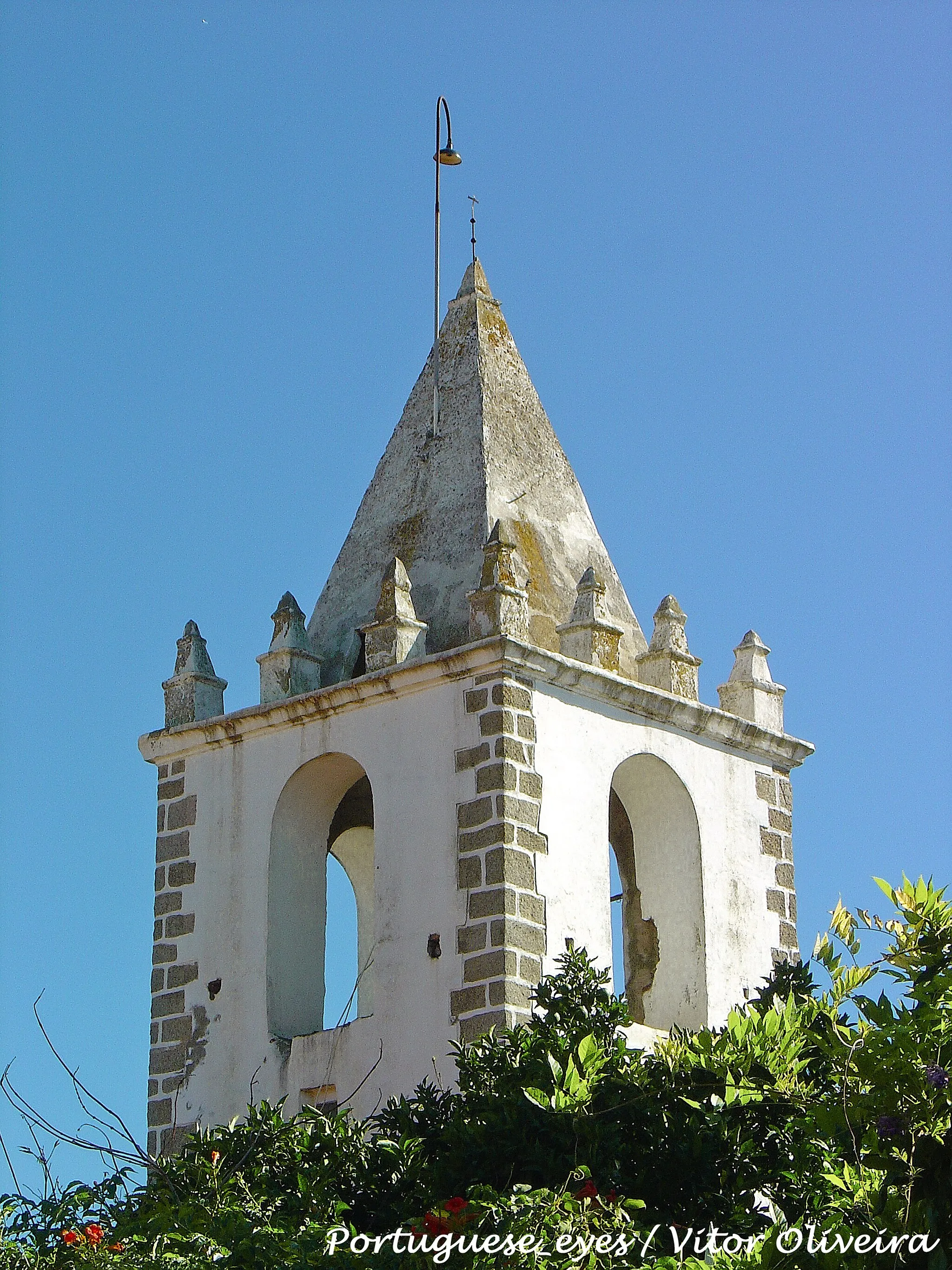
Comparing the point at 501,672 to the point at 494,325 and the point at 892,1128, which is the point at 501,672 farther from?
the point at 892,1128

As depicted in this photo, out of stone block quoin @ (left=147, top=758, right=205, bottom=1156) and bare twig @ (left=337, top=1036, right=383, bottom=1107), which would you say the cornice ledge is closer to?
bare twig @ (left=337, top=1036, right=383, bottom=1107)

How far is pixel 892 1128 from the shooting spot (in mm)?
9336

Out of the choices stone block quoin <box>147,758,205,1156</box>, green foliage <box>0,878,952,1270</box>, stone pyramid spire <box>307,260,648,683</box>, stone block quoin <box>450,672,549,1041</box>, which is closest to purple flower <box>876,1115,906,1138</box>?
green foliage <box>0,878,952,1270</box>

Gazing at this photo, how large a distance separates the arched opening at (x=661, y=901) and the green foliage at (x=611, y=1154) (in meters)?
3.18

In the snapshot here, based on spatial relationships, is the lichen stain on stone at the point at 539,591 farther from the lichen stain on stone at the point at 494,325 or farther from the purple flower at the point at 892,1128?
the purple flower at the point at 892,1128

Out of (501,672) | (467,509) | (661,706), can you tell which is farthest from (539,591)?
(501,672)

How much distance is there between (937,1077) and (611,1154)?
7.17 ft

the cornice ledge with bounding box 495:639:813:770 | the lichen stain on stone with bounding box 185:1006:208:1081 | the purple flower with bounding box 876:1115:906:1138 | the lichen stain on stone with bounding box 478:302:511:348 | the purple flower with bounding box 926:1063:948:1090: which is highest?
the lichen stain on stone with bounding box 478:302:511:348

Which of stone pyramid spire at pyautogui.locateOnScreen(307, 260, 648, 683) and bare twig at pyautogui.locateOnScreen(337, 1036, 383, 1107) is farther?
stone pyramid spire at pyautogui.locateOnScreen(307, 260, 648, 683)

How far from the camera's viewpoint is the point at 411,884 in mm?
15562

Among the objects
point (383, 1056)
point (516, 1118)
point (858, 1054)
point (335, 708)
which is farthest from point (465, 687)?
point (858, 1054)

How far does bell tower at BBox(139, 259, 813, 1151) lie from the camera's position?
1537cm

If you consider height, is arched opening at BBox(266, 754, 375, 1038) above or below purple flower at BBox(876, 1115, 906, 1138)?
above

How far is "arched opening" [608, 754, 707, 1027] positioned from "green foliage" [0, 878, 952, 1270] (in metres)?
3.18
